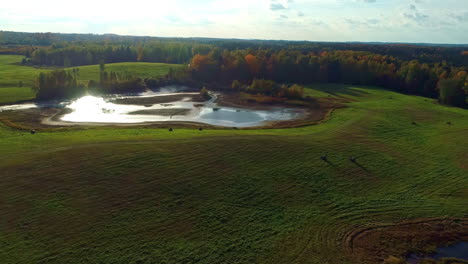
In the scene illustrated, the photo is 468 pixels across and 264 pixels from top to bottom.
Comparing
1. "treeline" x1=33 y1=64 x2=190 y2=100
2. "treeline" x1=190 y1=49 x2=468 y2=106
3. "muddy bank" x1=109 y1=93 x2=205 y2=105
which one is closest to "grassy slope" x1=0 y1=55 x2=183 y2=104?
"treeline" x1=33 y1=64 x2=190 y2=100

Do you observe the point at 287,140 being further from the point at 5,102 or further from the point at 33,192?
the point at 5,102

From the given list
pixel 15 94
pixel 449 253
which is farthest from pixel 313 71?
pixel 449 253

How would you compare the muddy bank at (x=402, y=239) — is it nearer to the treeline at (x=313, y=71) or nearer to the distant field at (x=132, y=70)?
the treeline at (x=313, y=71)

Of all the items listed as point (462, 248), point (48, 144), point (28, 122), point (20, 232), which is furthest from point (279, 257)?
point (28, 122)

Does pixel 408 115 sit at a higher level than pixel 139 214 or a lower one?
higher

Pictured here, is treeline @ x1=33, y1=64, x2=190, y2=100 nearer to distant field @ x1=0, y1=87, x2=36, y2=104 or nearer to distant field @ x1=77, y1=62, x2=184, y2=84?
distant field @ x1=0, y1=87, x2=36, y2=104
